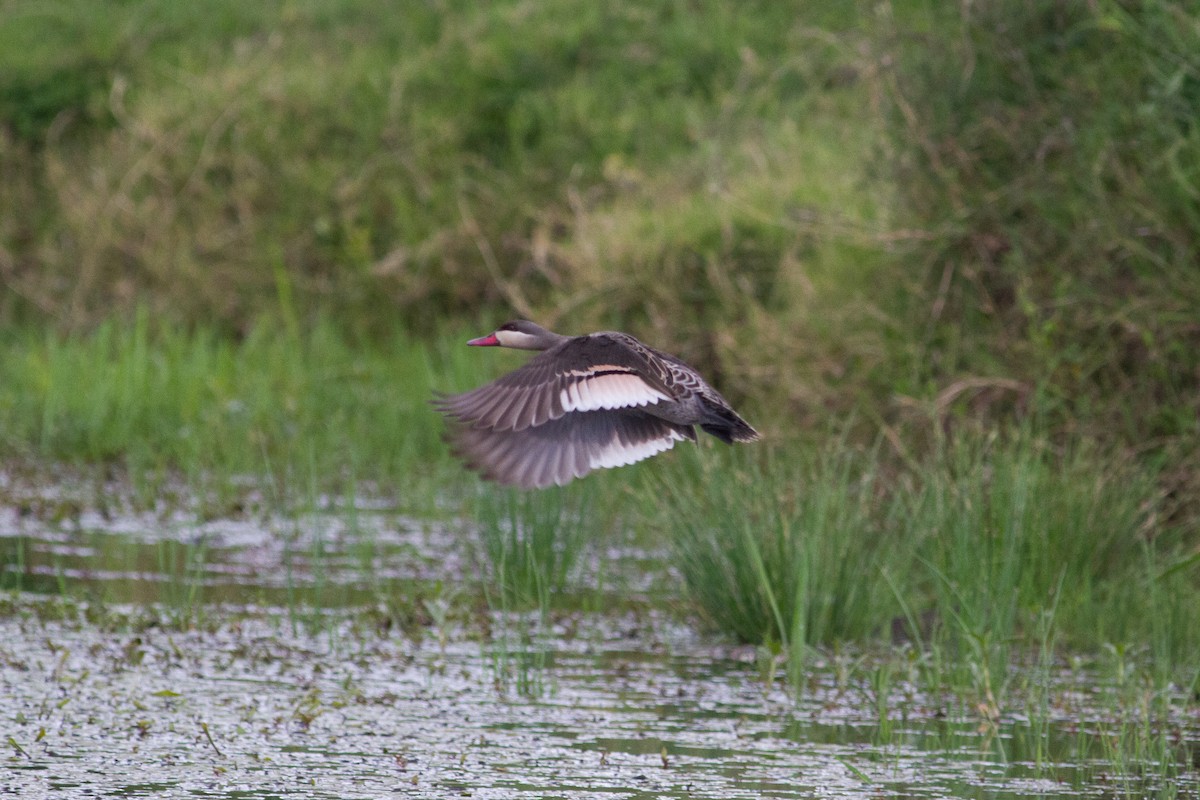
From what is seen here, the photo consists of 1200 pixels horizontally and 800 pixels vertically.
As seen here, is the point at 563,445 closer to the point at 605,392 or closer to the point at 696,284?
the point at 605,392

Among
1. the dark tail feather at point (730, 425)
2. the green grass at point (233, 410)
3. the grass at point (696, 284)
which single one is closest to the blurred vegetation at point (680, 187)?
the grass at point (696, 284)

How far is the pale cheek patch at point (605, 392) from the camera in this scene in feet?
16.8

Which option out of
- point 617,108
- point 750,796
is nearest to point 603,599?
point 750,796

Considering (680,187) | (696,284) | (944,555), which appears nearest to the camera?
(944,555)

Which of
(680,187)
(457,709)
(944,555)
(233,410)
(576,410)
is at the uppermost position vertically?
(680,187)

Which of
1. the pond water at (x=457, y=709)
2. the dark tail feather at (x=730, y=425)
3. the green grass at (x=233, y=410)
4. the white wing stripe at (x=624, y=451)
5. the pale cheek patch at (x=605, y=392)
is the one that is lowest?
the pond water at (x=457, y=709)

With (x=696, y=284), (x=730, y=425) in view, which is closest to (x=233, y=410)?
(x=696, y=284)

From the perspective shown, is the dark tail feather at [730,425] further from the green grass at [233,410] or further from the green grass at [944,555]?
the green grass at [233,410]

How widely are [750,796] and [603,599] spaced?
2.77 metres

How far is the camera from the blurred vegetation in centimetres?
763

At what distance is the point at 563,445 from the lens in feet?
18.3

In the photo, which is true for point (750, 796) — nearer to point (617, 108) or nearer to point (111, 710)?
point (111, 710)

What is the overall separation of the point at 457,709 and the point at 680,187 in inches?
251

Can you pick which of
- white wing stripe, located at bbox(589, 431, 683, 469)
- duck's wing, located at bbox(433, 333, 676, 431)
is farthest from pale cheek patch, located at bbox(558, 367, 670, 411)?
white wing stripe, located at bbox(589, 431, 683, 469)
